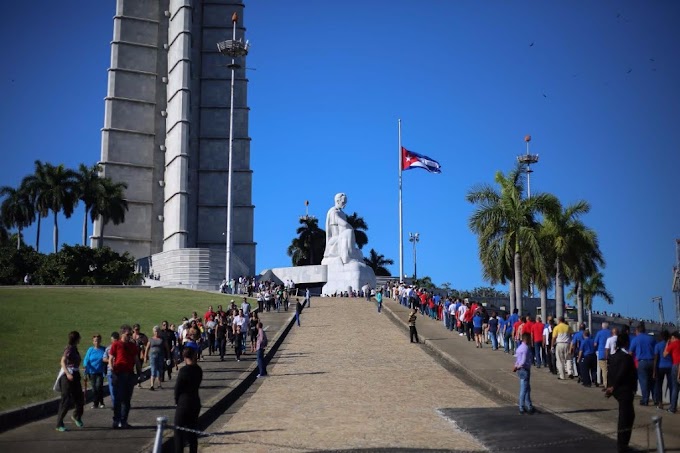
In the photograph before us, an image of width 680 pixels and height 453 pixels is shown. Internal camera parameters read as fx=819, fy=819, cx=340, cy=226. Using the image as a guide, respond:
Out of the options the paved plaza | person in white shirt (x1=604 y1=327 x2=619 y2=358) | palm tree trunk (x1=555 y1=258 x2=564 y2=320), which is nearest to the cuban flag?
palm tree trunk (x1=555 y1=258 x2=564 y2=320)

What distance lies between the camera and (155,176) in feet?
272

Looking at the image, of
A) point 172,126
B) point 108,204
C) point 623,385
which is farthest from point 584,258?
point 172,126

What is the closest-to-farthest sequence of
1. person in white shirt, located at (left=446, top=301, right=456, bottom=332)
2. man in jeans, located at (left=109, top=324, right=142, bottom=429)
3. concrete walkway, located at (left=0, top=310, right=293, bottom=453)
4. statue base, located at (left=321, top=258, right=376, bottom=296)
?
concrete walkway, located at (left=0, top=310, right=293, bottom=453), man in jeans, located at (left=109, top=324, right=142, bottom=429), person in white shirt, located at (left=446, top=301, right=456, bottom=332), statue base, located at (left=321, top=258, right=376, bottom=296)

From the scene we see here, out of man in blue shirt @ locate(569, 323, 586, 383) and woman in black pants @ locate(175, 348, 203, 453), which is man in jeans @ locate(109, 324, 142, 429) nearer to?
woman in black pants @ locate(175, 348, 203, 453)

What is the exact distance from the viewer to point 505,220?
30.2 meters

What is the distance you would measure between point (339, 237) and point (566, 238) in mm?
25959

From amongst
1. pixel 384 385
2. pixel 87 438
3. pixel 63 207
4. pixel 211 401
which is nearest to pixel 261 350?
pixel 384 385

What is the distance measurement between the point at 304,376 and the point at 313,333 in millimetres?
10538

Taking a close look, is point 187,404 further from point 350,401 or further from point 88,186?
point 88,186

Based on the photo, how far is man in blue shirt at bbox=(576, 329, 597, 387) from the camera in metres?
17.5

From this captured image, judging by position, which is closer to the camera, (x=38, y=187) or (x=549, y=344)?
(x=549, y=344)

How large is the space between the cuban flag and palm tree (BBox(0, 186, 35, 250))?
33.4 meters

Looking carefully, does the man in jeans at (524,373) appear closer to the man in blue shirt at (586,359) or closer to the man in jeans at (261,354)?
the man in blue shirt at (586,359)

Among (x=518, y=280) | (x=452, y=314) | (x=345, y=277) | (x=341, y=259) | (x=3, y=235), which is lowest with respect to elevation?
(x=452, y=314)
